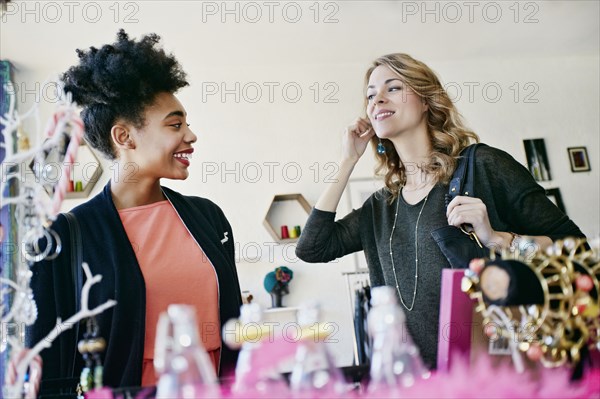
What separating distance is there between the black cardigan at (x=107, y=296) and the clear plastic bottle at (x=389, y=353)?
61 centimetres

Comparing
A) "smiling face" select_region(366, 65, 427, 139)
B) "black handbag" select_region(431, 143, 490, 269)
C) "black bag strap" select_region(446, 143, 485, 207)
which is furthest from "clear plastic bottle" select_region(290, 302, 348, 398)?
"smiling face" select_region(366, 65, 427, 139)

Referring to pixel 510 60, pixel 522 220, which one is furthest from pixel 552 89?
pixel 522 220

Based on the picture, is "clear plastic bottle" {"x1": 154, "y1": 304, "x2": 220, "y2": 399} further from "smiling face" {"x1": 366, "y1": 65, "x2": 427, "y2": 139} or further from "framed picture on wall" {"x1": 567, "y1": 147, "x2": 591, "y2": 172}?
"framed picture on wall" {"x1": 567, "y1": 147, "x2": 591, "y2": 172}

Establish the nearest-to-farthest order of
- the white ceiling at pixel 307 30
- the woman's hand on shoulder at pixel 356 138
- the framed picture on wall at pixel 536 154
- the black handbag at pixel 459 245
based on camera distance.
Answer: the black handbag at pixel 459 245
the woman's hand on shoulder at pixel 356 138
the white ceiling at pixel 307 30
the framed picture on wall at pixel 536 154

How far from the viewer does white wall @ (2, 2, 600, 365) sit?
13.0 ft

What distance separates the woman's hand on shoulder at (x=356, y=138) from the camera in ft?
5.12

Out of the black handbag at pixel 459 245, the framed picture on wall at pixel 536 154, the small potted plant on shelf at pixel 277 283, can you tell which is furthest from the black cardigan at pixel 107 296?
the framed picture on wall at pixel 536 154

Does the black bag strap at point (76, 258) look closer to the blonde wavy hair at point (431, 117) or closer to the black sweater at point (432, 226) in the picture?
the black sweater at point (432, 226)

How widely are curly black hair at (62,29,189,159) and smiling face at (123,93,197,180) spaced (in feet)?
0.10

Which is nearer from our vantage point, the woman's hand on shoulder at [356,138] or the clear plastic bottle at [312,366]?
the clear plastic bottle at [312,366]

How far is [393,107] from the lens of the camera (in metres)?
1.45

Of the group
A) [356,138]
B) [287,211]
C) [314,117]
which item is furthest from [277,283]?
[356,138]

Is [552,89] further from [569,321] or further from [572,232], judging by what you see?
[569,321]

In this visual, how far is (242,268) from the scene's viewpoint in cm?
397
